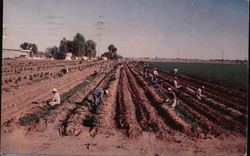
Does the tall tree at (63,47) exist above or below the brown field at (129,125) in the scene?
above

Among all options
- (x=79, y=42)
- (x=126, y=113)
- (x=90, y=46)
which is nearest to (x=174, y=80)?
(x=126, y=113)

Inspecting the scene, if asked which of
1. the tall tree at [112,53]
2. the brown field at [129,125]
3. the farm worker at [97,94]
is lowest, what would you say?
the brown field at [129,125]

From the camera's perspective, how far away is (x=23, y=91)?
11648 millimetres

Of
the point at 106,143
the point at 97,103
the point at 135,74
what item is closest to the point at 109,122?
the point at 106,143

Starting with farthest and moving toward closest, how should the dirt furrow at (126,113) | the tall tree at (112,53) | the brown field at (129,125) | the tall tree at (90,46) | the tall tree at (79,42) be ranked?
the tall tree at (112,53), the tall tree at (90,46), the tall tree at (79,42), the dirt furrow at (126,113), the brown field at (129,125)

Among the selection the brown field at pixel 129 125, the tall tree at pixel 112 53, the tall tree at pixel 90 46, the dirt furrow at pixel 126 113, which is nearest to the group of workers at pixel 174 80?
the brown field at pixel 129 125

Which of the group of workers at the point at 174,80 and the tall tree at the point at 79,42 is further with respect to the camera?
the group of workers at the point at 174,80

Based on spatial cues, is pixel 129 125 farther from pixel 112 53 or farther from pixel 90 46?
pixel 90 46

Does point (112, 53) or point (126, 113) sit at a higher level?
point (112, 53)

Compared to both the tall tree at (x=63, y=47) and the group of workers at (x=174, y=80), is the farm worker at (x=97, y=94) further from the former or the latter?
the group of workers at (x=174, y=80)

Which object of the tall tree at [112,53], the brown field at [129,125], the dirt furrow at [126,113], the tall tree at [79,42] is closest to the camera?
the brown field at [129,125]

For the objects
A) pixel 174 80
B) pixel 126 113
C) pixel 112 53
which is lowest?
pixel 126 113

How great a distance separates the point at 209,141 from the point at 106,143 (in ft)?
11.0

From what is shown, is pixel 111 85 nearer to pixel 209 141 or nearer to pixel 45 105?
pixel 45 105
